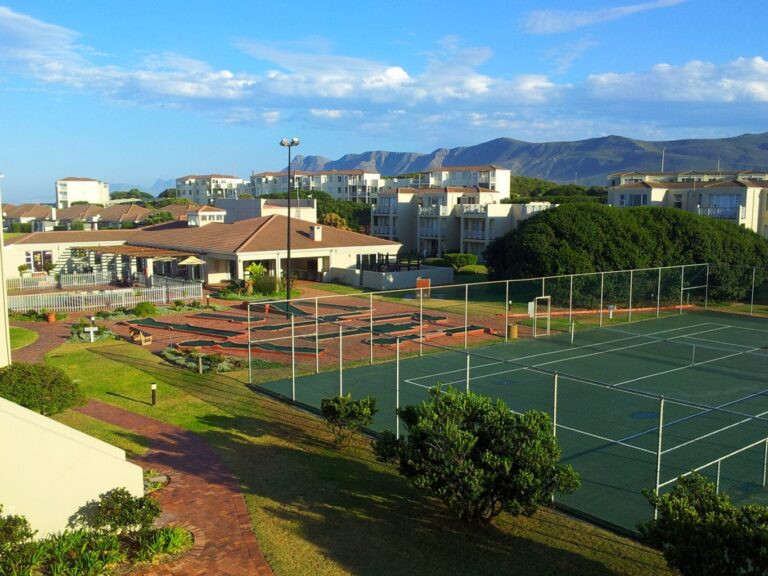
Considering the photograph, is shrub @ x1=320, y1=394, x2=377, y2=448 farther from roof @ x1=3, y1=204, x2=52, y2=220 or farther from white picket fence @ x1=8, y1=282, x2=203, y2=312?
roof @ x1=3, y1=204, x2=52, y2=220

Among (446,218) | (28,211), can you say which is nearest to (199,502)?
(446,218)

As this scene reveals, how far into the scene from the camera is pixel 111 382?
21891 mm

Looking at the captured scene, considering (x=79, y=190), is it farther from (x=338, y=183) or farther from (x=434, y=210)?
(x=434, y=210)

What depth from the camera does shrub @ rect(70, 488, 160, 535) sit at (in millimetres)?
11242

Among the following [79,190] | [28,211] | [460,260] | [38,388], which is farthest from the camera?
[79,190]

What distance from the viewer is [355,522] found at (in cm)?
1243

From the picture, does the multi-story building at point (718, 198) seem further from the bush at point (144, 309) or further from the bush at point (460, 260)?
the bush at point (144, 309)

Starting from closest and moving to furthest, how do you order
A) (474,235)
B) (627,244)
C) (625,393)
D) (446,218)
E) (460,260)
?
(625,393) < (627,244) < (460,260) < (474,235) < (446,218)

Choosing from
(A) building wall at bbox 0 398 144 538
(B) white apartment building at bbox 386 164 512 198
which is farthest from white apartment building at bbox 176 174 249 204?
(A) building wall at bbox 0 398 144 538

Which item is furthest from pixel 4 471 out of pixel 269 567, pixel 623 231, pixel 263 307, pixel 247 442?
pixel 623 231

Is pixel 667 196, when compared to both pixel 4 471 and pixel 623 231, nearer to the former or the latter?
pixel 623 231

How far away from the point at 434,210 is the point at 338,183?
73.0 m

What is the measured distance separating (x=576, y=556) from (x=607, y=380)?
43.2 ft

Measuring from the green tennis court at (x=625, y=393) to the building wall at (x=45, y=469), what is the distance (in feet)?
22.9
